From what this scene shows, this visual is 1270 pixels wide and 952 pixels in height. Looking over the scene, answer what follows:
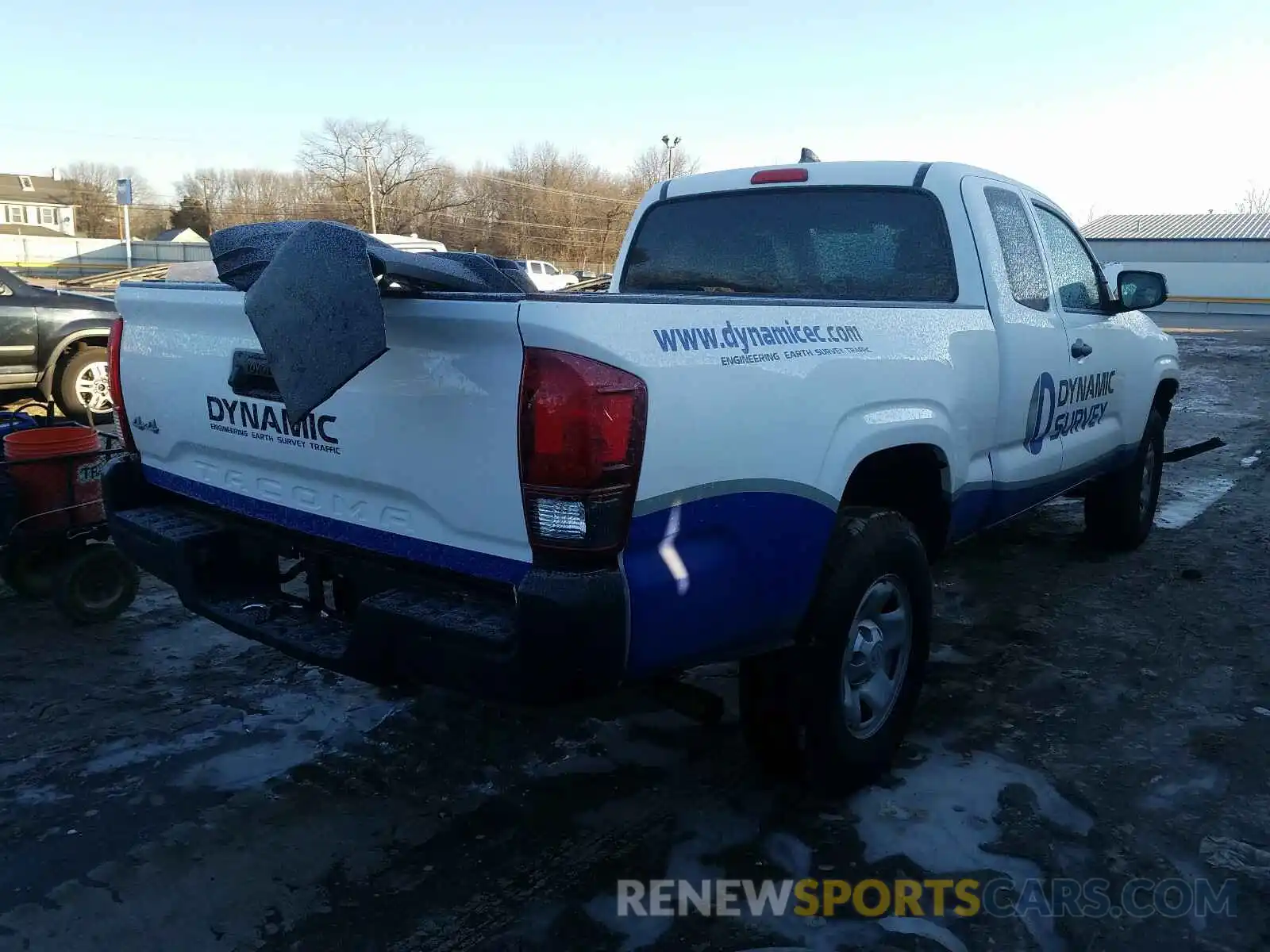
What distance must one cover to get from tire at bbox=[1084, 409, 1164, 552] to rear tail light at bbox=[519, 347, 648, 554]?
14.5 ft

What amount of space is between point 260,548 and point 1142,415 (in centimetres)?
489

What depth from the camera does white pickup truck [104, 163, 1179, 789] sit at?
2283 millimetres

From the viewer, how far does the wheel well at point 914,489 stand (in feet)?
10.9

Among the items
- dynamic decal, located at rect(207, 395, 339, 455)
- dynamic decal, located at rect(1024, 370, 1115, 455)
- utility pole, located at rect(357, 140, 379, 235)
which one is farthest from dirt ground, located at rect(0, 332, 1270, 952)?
utility pole, located at rect(357, 140, 379, 235)

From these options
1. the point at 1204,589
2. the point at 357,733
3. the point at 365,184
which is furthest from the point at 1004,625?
the point at 365,184

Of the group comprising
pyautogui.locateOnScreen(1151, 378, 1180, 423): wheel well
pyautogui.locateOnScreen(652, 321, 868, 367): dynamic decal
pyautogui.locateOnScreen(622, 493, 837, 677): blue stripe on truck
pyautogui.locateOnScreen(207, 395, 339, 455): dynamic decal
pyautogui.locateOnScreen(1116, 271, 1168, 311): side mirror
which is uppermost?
pyautogui.locateOnScreen(1116, 271, 1168, 311): side mirror

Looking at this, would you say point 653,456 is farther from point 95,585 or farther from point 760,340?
point 95,585

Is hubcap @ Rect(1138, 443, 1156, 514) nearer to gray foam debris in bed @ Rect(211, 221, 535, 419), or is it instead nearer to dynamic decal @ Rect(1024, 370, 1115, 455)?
dynamic decal @ Rect(1024, 370, 1115, 455)

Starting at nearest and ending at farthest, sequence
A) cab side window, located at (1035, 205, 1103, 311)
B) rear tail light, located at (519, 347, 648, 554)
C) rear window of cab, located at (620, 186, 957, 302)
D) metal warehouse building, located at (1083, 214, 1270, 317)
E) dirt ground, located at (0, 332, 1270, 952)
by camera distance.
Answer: rear tail light, located at (519, 347, 648, 554), dirt ground, located at (0, 332, 1270, 952), rear window of cab, located at (620, 186, 957, 302), cab side window, located at (1035, 205, 1103, 311), metal warehouse building, located at (1083, 214, 1270, 317)

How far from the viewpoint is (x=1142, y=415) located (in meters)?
5.74

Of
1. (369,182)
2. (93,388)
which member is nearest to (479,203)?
(369,182)

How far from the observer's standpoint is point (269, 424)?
2.90 metres

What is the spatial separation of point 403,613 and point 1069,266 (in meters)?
3.79

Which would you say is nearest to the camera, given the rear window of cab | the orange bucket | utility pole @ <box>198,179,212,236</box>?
the rear window of cab
